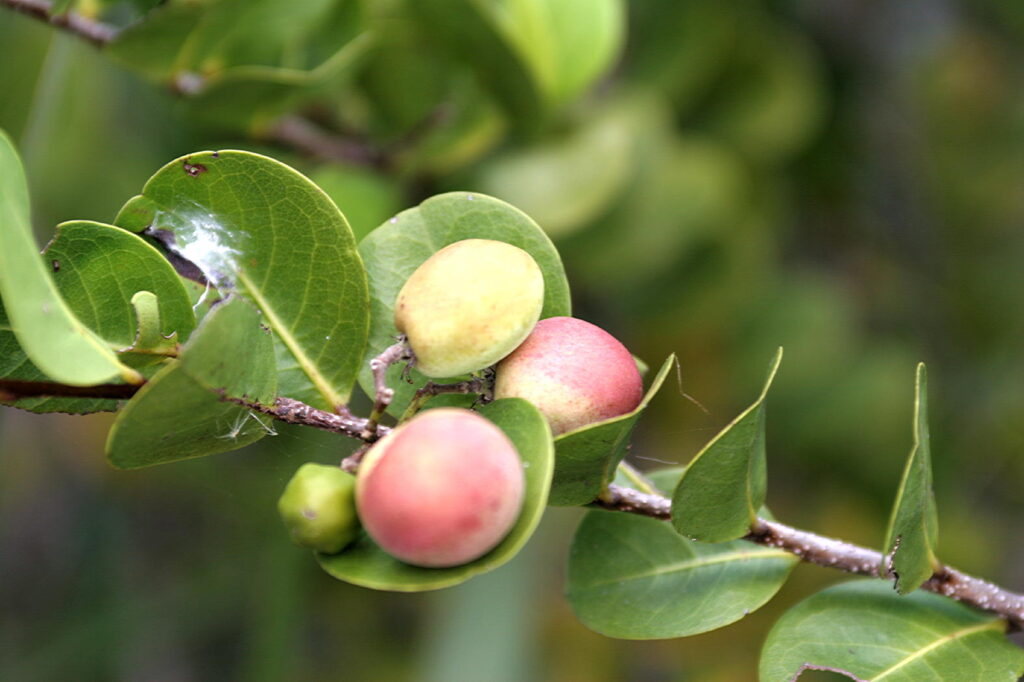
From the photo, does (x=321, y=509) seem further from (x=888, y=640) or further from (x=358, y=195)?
(x=358, y=195)

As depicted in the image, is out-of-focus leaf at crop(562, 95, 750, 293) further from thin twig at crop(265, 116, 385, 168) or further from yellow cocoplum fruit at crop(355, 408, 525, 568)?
yellow cocoplum fruit at crop(355, 408, 525, 568)

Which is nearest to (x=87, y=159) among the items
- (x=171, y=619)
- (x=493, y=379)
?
(x=171, y=619)

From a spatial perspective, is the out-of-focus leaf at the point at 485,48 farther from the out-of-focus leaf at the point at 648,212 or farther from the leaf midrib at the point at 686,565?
the leaf midrib at the point at 686,565

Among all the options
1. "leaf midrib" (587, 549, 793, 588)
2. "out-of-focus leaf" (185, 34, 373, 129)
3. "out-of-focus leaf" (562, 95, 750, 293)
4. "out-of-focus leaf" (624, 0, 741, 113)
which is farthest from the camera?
"out-of-focus leaf" (624, 0, 741, 113)

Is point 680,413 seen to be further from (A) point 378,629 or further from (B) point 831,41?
(B) point 831,41

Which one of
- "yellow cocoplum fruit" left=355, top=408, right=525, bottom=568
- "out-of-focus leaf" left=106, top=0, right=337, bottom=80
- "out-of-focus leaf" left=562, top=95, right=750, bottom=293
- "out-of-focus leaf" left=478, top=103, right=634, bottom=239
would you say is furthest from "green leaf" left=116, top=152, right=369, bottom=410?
"out-of-focus leaf" left=562, top=95, right=750, bottom=293

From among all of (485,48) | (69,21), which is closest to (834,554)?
(485,48)
